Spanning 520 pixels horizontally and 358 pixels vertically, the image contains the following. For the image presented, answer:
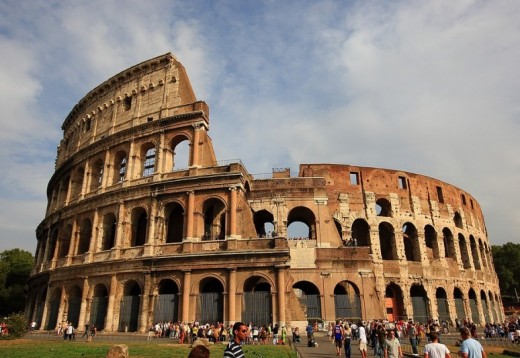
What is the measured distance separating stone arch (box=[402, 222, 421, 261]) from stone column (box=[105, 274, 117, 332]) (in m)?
20.7

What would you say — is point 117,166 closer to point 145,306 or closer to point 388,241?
point 145,306

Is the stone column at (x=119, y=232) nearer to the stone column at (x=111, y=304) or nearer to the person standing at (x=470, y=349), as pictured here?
the stone column at (x=111, y=304)

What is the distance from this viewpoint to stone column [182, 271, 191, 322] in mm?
19719

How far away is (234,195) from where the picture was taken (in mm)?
21422

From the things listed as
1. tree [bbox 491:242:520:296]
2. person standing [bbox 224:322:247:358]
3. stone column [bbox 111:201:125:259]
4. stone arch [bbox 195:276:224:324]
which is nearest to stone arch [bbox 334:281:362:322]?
stone arch [bbox 195:276:224:324]

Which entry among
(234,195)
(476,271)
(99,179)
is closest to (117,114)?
(99,179)

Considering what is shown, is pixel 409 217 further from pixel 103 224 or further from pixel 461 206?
pixel 103 224

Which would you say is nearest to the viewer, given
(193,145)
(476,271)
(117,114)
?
(193,145)

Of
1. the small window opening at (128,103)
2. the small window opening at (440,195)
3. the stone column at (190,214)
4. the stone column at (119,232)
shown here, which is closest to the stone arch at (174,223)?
the stone column at (190,214)

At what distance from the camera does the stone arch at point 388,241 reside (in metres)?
27.9

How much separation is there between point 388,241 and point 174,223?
1644 cm

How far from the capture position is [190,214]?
21594mm

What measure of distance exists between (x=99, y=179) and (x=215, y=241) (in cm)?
1194

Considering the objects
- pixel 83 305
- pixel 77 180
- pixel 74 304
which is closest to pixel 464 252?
pixel 83 305
